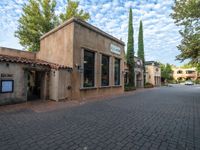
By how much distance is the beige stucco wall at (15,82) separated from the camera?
9648mm

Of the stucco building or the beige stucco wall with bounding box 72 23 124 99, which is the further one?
the beige stucco wall with bounding box 72 23 124 99

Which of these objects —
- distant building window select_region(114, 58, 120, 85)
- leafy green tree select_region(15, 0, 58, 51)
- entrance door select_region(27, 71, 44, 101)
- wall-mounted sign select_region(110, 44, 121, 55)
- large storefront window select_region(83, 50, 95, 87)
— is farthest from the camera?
leafy green tree select_region(15, 0, 58, 51)

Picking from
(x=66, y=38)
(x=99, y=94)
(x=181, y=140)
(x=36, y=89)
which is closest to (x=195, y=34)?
(x=99, y=94)

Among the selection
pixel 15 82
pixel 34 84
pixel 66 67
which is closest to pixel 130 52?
pixel 34 84

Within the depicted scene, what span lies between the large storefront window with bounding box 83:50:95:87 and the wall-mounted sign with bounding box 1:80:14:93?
5677mm

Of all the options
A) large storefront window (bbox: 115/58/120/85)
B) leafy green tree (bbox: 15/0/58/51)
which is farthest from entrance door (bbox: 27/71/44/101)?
leafy green tree (bbox: 15/0/58/51)

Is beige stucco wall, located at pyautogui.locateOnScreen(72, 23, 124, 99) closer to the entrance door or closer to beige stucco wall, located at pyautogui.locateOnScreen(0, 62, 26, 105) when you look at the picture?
beige stucco wall, located at pyautogui.locateOnScreen(0, 62, 26, 105)

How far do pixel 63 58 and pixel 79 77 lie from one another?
2244 millimetres

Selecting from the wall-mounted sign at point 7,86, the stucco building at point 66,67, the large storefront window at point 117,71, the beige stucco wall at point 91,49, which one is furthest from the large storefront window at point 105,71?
the wall-mounted sign at point 7,86

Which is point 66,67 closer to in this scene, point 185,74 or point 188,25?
point 188,25

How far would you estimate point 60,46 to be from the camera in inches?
547

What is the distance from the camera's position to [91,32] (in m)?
14.3

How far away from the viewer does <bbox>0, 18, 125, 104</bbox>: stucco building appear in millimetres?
10289

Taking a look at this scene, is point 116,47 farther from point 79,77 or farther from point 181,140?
point 181,140
